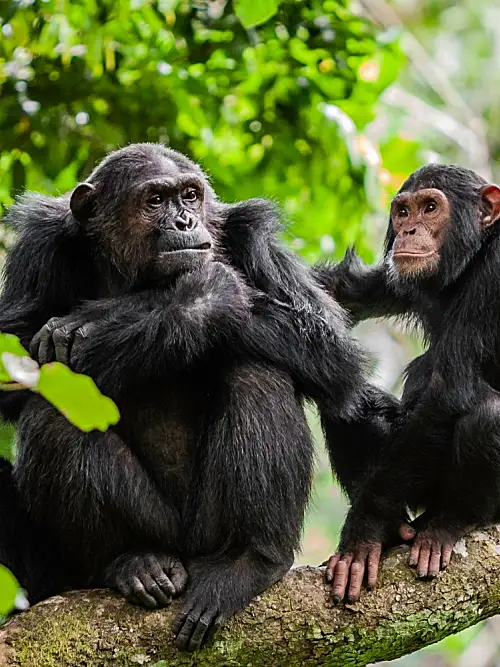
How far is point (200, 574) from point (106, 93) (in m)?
3.63

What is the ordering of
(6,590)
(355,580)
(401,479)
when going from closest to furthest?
(6,590) → (355,580) → (401,479)

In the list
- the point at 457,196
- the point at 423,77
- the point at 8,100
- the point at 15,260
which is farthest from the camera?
the point at 423,77

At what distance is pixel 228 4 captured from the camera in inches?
258

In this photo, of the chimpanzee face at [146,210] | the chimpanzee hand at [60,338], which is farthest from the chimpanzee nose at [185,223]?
the chimpanzee hand at [60,338]

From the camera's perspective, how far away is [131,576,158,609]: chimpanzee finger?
419 cm

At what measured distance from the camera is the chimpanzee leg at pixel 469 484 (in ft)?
15.0

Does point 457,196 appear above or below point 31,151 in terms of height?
above

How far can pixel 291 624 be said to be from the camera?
4.23 meters

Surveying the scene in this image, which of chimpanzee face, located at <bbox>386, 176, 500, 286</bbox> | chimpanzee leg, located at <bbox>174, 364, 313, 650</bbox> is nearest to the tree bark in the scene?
chimpanzee leg, located at <bbox>174, 364, 313, 650</bbox>

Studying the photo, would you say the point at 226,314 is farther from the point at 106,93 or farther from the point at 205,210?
the point at 106,93

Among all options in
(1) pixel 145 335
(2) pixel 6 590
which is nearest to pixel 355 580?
(1) pixel 145 335

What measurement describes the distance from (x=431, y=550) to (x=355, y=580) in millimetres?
372

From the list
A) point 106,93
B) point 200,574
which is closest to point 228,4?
point 106,93

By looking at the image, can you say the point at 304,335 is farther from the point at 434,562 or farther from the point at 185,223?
the point at 434,562
